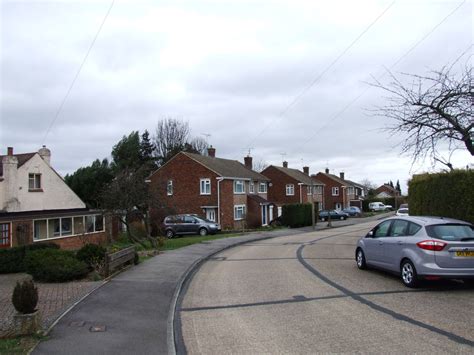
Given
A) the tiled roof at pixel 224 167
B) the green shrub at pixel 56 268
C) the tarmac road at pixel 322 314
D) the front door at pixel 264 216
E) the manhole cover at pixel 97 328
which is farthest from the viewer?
the front door at pixel 264 216

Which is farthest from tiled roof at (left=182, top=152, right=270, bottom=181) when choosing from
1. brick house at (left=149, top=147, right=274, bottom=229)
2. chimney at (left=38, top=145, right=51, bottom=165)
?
chimney at (left=38, top=145, right=51, bottom=165)

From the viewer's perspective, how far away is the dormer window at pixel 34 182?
106ft

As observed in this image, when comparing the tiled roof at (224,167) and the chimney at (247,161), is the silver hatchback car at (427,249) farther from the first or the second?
the chimney at (247,161)

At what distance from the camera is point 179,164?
4525 cm

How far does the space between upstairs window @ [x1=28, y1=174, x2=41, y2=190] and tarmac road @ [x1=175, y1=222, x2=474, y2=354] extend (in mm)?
23801

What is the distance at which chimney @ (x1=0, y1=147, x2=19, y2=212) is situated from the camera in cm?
2973

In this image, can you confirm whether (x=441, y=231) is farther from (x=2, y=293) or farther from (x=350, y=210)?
(x=350, y=210)

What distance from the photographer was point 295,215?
47750 millimetres

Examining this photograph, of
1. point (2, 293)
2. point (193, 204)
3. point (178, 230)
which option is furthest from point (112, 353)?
point (193, 204)

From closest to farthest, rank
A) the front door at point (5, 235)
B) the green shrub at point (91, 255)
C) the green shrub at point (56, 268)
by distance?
the green shrub at point (56, 268), the green shrub at point (91, 255), the front door at point (5, 235)

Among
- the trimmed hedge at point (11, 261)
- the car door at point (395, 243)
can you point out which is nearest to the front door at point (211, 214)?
the trimmed hedge at point (11, 261)

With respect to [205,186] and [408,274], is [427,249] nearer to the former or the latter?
[408,274]

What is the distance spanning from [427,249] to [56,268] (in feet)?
29.8

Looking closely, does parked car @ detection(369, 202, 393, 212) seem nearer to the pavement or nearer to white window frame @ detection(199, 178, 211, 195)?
white window frame @ detection(199, 178, 211, 195)
